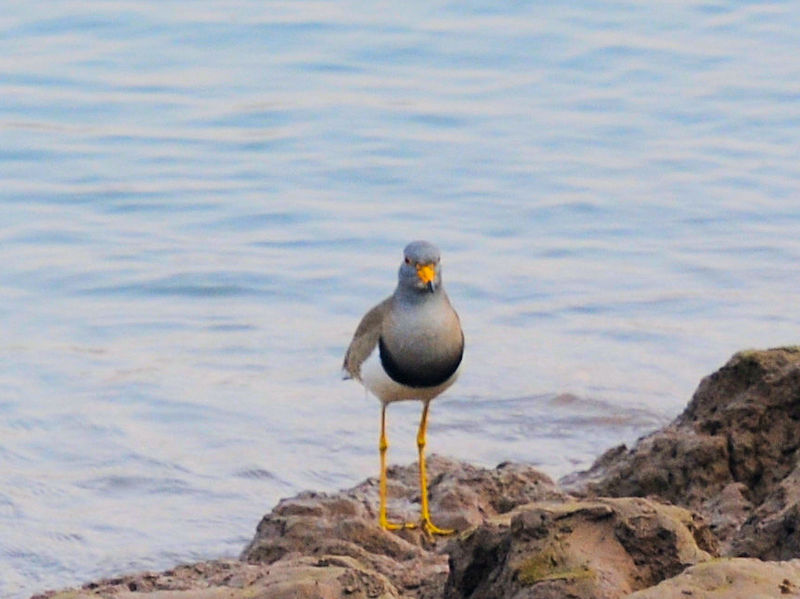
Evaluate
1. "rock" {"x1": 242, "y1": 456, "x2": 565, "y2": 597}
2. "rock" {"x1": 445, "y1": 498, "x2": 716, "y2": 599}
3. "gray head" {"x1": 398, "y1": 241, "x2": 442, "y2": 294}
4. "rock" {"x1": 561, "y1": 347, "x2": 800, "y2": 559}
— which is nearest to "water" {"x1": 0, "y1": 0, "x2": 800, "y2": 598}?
"rock" {"x1": 242, "y1": 456, "x2": 565, "y2": 597}

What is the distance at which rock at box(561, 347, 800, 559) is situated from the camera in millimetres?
6230

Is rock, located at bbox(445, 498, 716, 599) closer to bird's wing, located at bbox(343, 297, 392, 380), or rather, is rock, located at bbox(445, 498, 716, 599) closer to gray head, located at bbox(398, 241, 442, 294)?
gray head, located at bbox(398, 241, 442, 294)

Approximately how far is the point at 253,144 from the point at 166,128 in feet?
2.54

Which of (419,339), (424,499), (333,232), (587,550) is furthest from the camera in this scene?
(333,232)

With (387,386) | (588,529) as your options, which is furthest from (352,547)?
(588,529)

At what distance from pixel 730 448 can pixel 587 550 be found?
2135 millimetres

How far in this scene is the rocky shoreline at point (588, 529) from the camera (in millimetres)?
4258

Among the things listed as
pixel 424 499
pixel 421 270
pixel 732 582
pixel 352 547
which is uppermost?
pixel 421 270

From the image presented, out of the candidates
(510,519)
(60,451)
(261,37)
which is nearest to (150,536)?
(60,451)

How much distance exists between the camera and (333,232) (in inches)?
476

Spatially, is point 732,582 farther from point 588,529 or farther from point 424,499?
point 424,499

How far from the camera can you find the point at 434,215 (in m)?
12.5

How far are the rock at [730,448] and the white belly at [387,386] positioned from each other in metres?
0.73

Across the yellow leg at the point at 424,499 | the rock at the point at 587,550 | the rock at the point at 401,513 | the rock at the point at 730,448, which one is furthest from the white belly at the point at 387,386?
the rock at the point at 587,550
